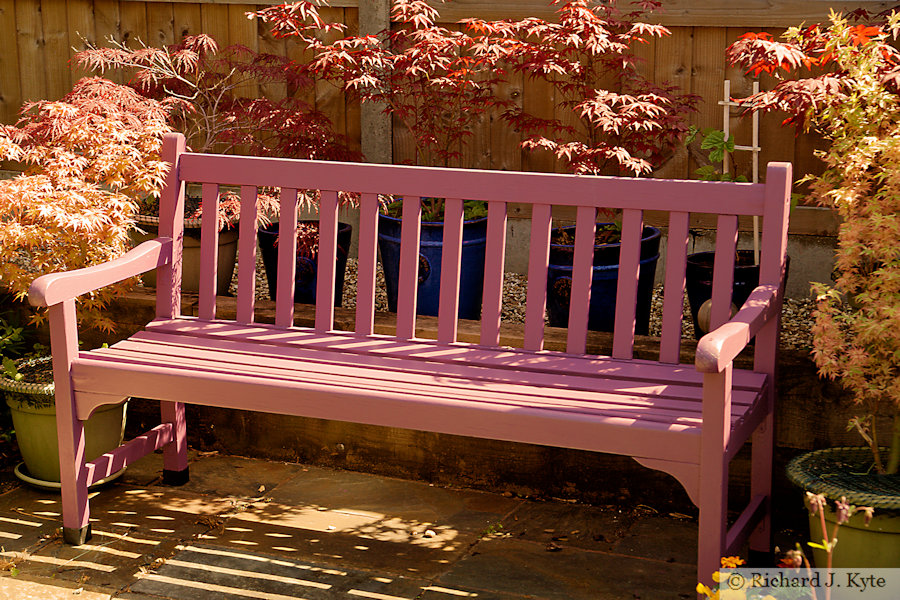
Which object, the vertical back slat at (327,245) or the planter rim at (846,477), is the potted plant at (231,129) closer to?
the vertical back slat at (327,245)

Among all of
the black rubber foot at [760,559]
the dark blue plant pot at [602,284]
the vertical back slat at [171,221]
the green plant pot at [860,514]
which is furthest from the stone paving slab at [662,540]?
the vertical back slat at [171,221]

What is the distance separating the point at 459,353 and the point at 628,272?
0.62 m

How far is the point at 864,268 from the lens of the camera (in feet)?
10.2

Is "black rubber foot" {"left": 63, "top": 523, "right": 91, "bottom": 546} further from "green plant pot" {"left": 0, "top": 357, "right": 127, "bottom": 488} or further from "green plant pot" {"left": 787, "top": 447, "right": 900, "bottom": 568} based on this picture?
"green plant pot" {"left": 787, "top": 447, "right": 900, "bottom": 568}

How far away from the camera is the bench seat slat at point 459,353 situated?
3.26m

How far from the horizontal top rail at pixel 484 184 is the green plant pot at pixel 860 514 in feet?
2.64

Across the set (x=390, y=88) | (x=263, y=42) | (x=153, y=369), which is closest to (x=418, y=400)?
(x=153, y=369)

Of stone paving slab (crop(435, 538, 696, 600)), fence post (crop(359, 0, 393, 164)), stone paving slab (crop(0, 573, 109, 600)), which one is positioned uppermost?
fence post (crop(359, 0, 393, 164))

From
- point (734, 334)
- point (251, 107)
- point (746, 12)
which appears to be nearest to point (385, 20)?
point (251, 107)

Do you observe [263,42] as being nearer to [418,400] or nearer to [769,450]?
[418,400]

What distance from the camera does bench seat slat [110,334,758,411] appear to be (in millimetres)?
3113

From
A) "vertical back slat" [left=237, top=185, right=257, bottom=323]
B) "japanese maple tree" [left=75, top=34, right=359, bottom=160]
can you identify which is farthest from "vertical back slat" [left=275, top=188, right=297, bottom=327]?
"japanese maple tree" [left=75, top=34, right=359, bottom=160]

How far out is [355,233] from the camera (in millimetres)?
5770

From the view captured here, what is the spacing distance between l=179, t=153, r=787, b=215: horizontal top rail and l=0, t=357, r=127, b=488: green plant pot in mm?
932
